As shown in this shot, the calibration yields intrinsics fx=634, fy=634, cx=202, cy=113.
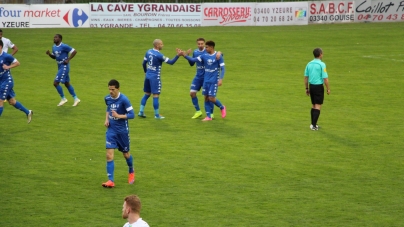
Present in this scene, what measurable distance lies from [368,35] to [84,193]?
3241 centimetres

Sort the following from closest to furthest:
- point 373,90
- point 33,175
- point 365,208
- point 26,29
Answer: point 365,208
point 33,175
point 373,90
point 26,29

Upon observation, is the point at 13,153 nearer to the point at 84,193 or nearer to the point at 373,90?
the point at 84,193

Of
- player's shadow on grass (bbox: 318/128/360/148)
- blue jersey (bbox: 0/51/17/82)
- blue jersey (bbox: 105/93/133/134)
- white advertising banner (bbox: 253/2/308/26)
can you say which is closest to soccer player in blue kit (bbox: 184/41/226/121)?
player's shadow on grass (bbox: 318/128/360/148)

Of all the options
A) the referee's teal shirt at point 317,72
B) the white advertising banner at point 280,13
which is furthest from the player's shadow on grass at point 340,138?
the white advertising banner at point 280,13

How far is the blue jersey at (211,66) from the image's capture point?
18609 millimetres

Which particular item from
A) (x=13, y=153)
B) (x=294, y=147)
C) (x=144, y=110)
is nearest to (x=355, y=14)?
(x=144, y=110)

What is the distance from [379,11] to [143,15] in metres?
17.6

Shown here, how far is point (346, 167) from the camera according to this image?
14.3 meters

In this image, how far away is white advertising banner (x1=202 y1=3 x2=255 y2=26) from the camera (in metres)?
42.7

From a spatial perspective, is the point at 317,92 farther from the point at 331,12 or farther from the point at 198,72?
the point at 331,12

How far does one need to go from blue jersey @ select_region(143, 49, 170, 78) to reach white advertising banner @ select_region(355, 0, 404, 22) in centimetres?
3026

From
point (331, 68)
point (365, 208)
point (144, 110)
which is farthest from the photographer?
point (331, 68)

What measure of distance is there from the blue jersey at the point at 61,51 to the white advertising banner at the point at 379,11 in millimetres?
29956

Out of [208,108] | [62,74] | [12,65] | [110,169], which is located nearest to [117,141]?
[110,169]
